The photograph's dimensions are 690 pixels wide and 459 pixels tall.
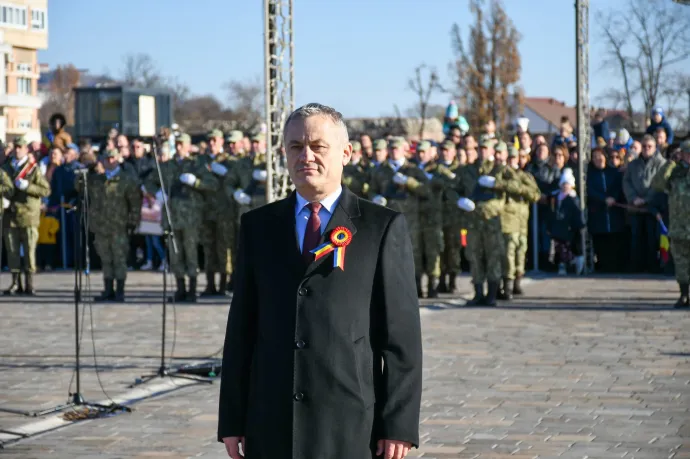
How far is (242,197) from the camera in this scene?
18391 mm

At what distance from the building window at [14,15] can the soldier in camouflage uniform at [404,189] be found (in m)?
49.4

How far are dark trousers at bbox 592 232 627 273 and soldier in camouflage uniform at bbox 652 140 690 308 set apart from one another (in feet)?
18.2

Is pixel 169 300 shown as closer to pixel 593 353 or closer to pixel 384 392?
pixel 593 353

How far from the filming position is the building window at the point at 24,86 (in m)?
62.4

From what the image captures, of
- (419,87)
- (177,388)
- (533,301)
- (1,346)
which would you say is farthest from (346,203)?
(419,87)

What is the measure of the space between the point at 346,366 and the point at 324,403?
140 millimetres

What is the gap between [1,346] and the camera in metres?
13.5

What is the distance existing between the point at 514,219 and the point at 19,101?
4615 cm

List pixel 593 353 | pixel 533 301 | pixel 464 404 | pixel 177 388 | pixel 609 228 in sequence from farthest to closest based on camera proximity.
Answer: pixel 609 228, pixel 533 301, pixel 593 353, pixel 177 388, pixel 464 404

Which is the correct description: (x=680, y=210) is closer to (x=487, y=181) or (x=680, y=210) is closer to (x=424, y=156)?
(x=487, y=181)

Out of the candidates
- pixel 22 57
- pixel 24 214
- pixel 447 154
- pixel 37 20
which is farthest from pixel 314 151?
pixel 37 20

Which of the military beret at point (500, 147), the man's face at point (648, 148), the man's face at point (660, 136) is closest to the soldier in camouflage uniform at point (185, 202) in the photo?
the military beret at point (500, 147)

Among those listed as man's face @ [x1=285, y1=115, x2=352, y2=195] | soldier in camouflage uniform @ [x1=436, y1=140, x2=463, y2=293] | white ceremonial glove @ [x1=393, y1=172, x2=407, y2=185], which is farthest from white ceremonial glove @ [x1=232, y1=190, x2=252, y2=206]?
man's face @ [x1=285, y1=115, x2=352, y2=195]

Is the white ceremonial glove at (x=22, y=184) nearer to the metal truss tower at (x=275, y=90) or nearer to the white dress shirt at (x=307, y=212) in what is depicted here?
the metal truss tower at (x=275, y=90)
